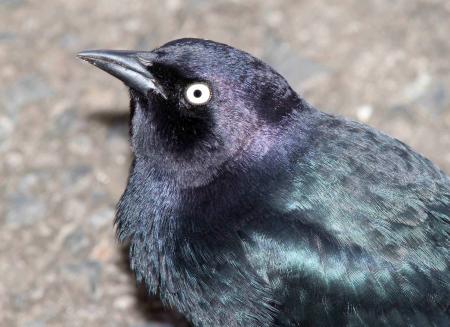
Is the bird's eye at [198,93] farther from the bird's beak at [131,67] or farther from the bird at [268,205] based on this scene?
the bird's beak at [131,67]

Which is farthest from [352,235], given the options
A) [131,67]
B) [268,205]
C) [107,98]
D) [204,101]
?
[107,98]

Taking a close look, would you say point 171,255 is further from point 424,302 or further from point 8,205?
point 8,205

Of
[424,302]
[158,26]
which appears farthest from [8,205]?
[424,302]

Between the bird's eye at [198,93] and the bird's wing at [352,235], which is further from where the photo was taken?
the bird's eye at [198,93]

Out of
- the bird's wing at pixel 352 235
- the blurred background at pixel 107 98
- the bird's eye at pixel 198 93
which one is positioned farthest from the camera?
the blurred background at pixel 107 98

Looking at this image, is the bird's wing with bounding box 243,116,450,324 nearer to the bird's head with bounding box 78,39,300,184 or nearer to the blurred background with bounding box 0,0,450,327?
the bird's head with bounding box 78,39,300,184

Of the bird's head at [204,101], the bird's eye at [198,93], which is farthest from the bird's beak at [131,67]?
the bird's eye at [198,93]

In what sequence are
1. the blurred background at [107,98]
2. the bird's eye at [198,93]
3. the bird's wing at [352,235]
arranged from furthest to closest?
the blurred background at [107,98] → the bird's eye at [198,93] → the bird's wing at [352,235]

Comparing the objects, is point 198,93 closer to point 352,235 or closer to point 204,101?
point 204,101
